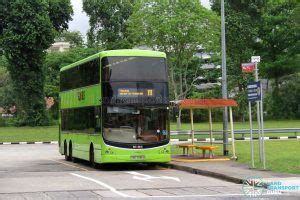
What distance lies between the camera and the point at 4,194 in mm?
15406

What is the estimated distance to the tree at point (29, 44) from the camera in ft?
227

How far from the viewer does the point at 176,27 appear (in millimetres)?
54875

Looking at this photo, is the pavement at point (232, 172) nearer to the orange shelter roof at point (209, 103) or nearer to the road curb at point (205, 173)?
the road curb at point (205, 173)

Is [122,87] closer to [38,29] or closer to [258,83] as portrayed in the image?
[258,83]

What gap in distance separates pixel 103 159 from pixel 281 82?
197 feet

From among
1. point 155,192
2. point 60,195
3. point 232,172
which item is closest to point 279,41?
point 232,172

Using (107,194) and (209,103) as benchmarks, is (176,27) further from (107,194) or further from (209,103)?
(107,194)

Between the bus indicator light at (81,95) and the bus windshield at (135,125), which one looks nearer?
the bus windshield at (135,125)

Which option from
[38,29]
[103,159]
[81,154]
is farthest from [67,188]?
[38,29]

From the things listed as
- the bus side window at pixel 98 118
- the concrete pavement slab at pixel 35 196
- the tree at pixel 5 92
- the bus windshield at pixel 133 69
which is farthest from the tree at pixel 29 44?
the concrete pavement slab at pixel 35 196

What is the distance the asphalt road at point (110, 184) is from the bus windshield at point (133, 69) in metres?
3.30

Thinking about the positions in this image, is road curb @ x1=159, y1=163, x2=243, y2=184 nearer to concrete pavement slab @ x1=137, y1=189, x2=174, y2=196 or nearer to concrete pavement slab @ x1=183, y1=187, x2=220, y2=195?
concrete pavement slab @ x1=183, y1=187, x2=220, y2=195

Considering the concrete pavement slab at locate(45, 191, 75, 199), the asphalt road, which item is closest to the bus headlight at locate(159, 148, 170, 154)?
the asphalt road

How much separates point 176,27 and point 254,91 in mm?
34691
